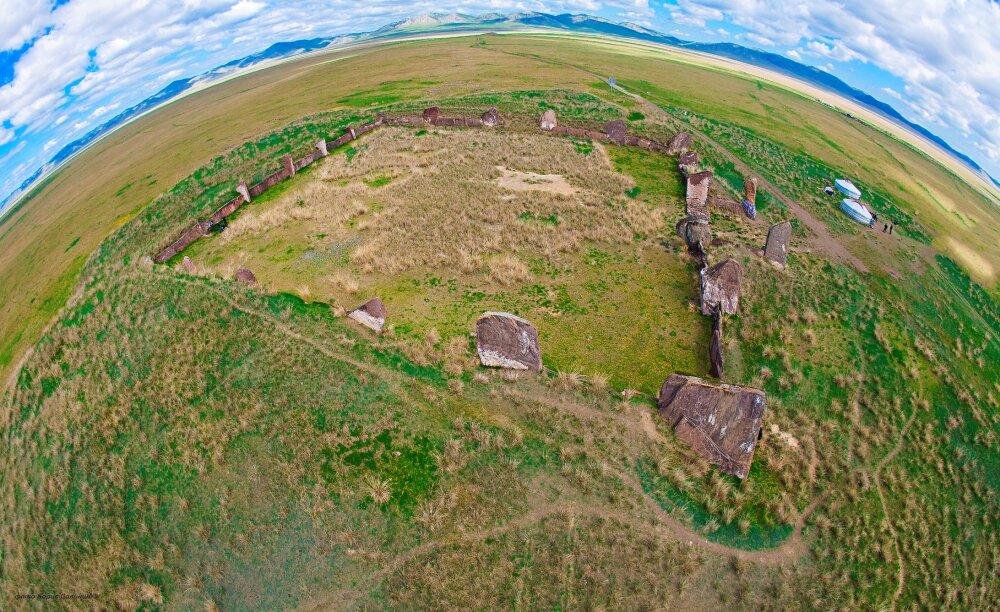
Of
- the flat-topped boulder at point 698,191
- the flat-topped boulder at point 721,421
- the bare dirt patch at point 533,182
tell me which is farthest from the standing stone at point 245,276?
the flat-topped boulder at point 698,191

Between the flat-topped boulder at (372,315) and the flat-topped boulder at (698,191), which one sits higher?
the flat-topped boulder at (372,315)

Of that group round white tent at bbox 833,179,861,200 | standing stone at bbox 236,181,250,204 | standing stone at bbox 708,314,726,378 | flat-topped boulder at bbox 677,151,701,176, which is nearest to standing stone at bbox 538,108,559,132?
flat-topped boulder at bbox 677,151,701,176

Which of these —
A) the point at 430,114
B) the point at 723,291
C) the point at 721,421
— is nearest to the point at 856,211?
the point at 723,291

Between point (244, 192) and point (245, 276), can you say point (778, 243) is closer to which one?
point (245, 276)

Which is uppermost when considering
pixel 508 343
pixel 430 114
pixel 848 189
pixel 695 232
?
pixel 508 343

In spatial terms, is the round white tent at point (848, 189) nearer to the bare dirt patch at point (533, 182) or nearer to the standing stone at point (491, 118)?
the bare dirt patch at point (533, 182)

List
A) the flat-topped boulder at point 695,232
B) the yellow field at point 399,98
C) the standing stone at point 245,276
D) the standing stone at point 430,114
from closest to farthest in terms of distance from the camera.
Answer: the standing stone at point 245,276
the flat-topped boulder at point 695,232
the yellow field at point 399,98
the standing stone at point 430,114

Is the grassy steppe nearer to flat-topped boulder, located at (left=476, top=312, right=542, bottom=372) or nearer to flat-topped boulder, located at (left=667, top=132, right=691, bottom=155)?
flat-topped boulder, located at (left=476, top=312, right=542, bottom=372)
